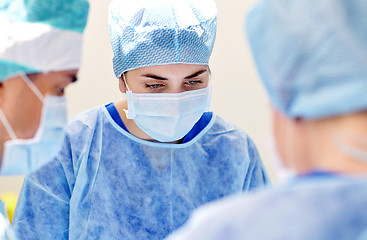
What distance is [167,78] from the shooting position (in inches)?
57.1

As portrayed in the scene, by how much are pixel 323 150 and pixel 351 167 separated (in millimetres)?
53

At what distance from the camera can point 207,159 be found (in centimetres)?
160

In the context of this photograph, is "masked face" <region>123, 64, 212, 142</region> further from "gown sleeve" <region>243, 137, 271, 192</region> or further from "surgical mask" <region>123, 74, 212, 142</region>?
"gown sleeve" <region>243, 137, 271, 192</region>

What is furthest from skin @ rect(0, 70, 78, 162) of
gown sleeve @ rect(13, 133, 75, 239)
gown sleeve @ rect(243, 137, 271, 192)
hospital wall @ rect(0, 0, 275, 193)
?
hospital wall @ rect(0, 0, 275, 193)

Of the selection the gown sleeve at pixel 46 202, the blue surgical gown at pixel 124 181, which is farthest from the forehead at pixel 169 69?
the gown sleeve at pixel 46 202

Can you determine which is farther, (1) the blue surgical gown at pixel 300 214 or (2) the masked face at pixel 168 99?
(2) the masked face at pixel 168 99

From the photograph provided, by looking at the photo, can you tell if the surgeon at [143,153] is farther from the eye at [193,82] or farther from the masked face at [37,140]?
the masked face at [37,140]

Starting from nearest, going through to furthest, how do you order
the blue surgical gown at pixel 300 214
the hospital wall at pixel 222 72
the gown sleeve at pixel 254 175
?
the blue surgical gown at pixel 300 214 → the gown sleeve at pixel 254 175 → the hospital wall at pixel 222 72

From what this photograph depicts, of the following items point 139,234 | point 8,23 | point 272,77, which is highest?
point 8,23

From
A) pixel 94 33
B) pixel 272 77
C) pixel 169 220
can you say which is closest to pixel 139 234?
pixel 169 220

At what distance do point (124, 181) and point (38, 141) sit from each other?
1.70 ft

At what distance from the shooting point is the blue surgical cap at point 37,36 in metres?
0.97

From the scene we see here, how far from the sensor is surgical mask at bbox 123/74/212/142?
146 centimetres

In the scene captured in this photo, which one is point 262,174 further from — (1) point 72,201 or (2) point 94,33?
(2) point 94,33
